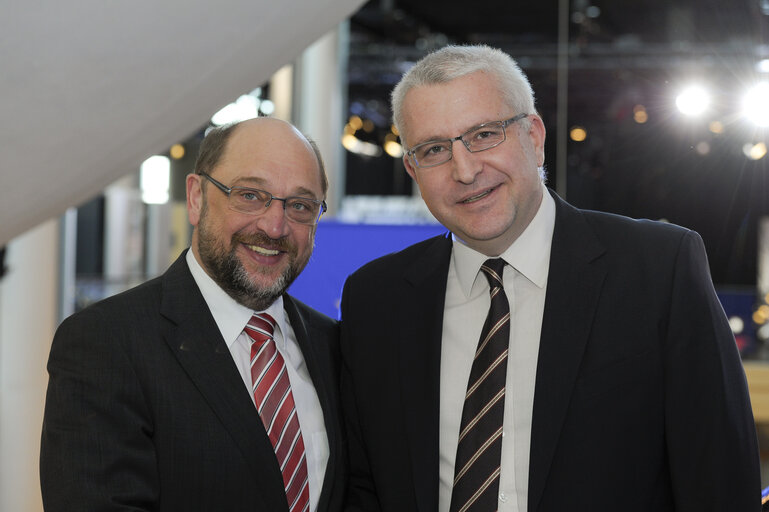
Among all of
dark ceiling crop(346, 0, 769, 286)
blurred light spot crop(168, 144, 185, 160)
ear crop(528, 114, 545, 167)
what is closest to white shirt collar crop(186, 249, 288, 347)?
ear crop(528, 114, 545, 167)

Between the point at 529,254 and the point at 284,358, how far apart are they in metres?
0.60

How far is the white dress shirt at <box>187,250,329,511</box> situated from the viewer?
180 cm

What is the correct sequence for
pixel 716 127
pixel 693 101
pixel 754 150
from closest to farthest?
1. pixel 754 150
2. pixel 716 127
3. pixel 693 101

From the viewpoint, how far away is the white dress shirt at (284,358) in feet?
5.90

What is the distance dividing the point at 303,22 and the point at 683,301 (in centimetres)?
113

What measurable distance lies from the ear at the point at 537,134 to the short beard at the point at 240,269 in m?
0.60

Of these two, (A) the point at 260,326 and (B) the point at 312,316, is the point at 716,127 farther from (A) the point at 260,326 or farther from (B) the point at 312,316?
(A) the point at 260,326

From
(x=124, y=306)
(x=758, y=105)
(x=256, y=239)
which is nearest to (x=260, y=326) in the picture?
(x=256, y=239)

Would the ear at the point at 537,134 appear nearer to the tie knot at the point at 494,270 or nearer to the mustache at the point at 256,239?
the tie knot at the point at 494,270

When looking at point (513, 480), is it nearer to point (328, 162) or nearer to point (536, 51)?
point (536, 51)

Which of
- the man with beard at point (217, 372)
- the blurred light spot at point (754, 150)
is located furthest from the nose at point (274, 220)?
the blurred light spot at point (754, 150)

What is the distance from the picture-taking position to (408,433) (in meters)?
1.78

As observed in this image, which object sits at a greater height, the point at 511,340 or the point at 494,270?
the point at 494,270

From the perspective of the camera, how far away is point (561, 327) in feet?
5.54
